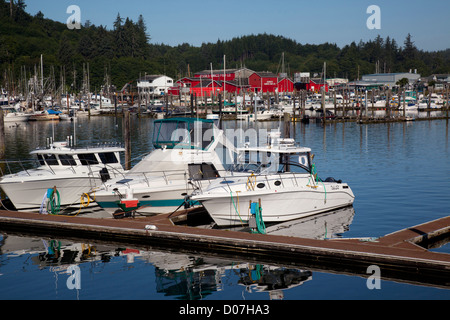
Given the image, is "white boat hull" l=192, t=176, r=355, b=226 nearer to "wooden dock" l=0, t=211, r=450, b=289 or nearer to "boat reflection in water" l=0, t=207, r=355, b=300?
"boat reflection in water" l=0, t=207, r=355, b=300

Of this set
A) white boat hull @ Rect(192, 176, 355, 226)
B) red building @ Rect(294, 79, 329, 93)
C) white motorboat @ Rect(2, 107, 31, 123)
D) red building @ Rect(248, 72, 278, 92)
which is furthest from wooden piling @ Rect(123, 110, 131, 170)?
red building @ Rect(294, 79, 329, 93)

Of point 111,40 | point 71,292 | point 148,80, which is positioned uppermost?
point 111,40

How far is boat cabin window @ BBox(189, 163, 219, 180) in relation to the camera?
970 inches

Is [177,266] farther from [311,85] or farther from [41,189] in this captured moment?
[311,85]

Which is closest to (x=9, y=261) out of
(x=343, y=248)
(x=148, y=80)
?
(x=343, y=248)

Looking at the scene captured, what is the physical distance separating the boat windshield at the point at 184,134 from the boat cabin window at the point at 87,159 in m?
3.85

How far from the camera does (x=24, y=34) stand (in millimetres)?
184500

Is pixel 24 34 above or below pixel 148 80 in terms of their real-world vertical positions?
above

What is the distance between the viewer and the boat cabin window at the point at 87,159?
27188mm

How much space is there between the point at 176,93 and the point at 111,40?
63595mm

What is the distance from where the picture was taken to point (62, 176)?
2589 cm

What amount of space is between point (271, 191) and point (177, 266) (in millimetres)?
5408

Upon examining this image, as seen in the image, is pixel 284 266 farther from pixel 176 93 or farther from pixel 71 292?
pixel 176 93

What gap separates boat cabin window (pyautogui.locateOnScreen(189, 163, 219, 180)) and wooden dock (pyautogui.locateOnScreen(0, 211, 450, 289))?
2.25 m
